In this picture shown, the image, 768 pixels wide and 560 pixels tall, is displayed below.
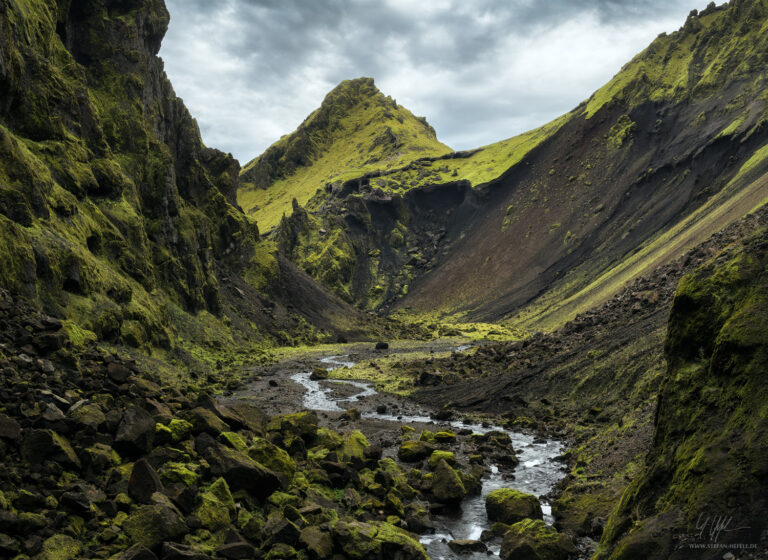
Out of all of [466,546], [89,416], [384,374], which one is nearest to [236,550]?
[89,416]

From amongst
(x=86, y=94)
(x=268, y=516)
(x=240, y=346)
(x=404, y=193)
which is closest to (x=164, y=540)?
(x=268, y=516)

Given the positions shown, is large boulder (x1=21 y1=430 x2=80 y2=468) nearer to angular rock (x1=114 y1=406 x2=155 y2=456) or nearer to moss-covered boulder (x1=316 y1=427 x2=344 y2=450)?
angular rock (x1=114 y1=406 x2=155 y2=456)

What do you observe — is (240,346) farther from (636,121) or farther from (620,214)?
(636,121)

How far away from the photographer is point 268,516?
50.2ft

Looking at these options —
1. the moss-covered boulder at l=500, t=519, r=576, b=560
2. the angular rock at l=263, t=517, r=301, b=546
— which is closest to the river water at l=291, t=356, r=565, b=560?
the moss-covered boulder at l=500, t=519, r=576, b=560

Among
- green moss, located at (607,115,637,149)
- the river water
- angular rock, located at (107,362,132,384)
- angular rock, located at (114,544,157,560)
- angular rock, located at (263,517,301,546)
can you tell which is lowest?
the river water

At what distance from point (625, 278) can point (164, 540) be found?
78.6m

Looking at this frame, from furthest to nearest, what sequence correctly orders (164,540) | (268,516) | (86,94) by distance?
(86,94) → (268,516) → (164,540)

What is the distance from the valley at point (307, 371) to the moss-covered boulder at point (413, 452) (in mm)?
118

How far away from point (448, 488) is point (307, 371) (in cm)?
4370

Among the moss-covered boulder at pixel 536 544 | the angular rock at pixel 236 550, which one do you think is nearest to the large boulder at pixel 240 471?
the angular rock at pixel 236 550

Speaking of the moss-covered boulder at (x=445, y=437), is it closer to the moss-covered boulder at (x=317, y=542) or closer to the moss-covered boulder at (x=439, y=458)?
the moss-covered boulder at (x=439, y=458)

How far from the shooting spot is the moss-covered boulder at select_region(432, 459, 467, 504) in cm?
1977

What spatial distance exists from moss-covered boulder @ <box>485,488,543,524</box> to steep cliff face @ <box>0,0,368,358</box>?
24704 mm
